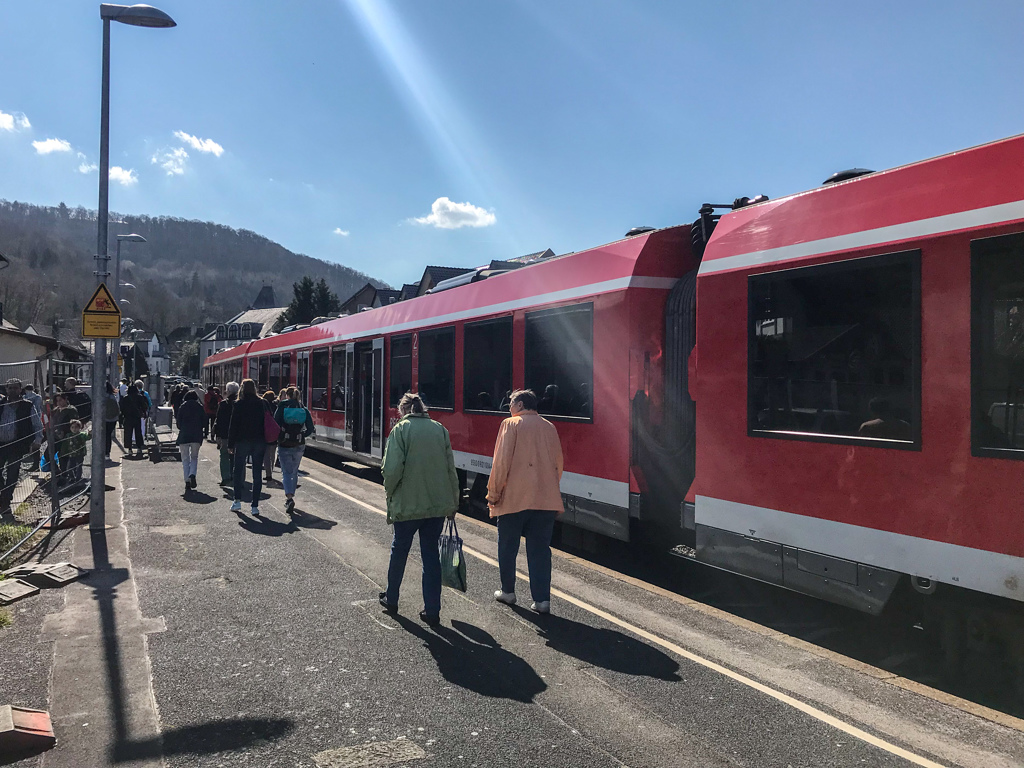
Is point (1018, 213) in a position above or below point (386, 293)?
below

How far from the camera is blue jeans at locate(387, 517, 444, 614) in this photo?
637 centimetres

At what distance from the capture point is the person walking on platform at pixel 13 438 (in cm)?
1047

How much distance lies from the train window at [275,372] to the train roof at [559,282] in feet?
32.0

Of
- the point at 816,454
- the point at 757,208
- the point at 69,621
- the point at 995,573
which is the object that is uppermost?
the point at 757,208

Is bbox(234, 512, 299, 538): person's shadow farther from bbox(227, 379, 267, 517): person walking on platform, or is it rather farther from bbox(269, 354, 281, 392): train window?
bbox(269, 354, 281, 392): train window

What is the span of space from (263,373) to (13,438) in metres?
15.4

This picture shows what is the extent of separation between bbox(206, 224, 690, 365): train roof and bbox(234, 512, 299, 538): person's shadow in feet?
12.2

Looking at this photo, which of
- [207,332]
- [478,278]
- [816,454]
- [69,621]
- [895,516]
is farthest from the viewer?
[207,332]

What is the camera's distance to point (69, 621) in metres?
6.25

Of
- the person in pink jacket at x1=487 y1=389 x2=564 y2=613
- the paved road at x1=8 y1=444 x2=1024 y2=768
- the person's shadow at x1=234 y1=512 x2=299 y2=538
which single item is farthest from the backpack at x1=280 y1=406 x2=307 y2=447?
the person in pink jacket at x1=487 y1=389 x2=564 y2=613

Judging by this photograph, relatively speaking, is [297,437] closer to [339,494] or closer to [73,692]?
[339,494]

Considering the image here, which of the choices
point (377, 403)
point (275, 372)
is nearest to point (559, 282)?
point (377, 403)

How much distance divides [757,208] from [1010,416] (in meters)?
2.68

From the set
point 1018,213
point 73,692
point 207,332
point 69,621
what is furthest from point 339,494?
point 207,332
